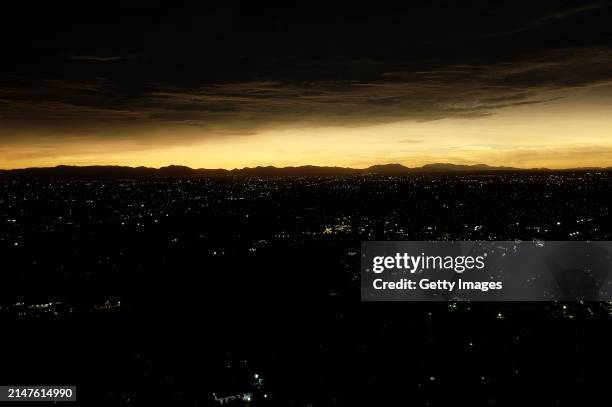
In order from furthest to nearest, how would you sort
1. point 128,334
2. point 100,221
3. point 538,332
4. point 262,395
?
point 100,221
point 128,334
point 538,332
point 262,395

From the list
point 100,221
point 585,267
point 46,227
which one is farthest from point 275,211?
point 585,267

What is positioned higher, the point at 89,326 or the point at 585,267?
the point at 585,267

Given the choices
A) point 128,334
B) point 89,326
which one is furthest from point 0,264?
point 128,334

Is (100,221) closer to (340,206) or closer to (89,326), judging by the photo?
(340,206)

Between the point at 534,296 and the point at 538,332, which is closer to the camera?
the point at 538,332

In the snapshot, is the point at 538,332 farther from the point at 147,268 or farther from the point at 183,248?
the point at 183,248

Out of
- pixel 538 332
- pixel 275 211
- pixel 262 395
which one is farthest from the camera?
pixel 275 211
